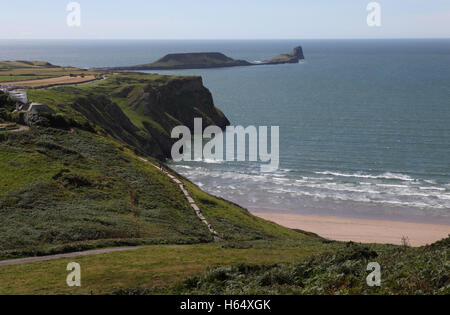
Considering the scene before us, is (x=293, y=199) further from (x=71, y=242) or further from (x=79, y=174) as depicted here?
(x=71, y=242)

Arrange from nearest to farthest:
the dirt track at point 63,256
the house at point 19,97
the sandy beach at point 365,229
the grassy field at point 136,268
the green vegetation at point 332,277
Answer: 1. the green vegetation at point 332,277
2. the grassy field at point 136,268
3. the dirt track at point 63,256
4. the sandy beach at point 365,229
5. the house at point 19,97

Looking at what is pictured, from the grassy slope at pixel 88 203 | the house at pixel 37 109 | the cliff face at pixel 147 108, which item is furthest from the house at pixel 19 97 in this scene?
the grassy slope at pixel 88 203

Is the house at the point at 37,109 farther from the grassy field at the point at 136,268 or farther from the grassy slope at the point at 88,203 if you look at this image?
the grassy field at the point at 136,268

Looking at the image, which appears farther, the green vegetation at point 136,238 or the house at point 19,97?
the house at point 19,97

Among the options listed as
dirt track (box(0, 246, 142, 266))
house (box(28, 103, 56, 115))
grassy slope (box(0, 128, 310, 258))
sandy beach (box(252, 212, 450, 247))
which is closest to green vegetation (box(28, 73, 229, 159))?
house (box(28, 103, 56, 115))

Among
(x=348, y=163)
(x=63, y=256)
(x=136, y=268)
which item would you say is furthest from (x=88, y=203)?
(x=348, y=163)

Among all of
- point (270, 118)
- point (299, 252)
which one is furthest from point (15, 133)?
point (270, 118)
